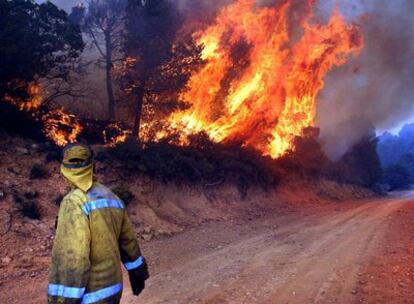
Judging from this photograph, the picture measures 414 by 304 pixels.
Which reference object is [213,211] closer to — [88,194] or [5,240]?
[5,240]

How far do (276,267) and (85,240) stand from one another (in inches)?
255

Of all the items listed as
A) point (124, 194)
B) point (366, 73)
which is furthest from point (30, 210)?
point (366, 73)

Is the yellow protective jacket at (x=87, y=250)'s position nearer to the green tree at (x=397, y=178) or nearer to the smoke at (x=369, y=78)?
the smoke at (x=369, y=78)

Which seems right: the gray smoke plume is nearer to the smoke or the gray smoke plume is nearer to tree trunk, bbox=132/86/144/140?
the smoke

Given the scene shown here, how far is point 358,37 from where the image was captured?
3066cm

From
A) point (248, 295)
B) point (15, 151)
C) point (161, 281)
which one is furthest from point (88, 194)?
point (15, 151)

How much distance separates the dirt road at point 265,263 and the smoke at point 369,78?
20867 millimetres

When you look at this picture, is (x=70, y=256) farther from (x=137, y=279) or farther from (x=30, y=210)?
(x=30, y=210)

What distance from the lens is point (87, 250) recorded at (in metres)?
3.43

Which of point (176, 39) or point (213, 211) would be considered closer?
point (213, 211)

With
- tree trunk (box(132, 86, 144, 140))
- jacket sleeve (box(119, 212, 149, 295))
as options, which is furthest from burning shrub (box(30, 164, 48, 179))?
jacket sleeve (box(119, 212, 149, 295))

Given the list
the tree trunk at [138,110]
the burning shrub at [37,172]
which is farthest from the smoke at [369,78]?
the burning shrub at [37,172]

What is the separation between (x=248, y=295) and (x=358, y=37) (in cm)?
2802

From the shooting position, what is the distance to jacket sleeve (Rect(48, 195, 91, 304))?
3326mm
